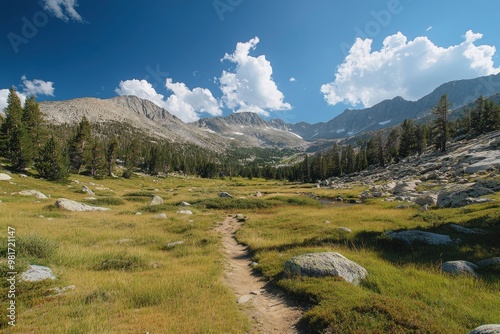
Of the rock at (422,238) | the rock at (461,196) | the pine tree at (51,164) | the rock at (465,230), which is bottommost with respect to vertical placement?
the rock at (422,238)

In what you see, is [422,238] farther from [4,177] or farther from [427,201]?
[4,177]

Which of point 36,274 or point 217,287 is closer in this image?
point 36,274

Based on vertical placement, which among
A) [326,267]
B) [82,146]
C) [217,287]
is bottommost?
[217,287]

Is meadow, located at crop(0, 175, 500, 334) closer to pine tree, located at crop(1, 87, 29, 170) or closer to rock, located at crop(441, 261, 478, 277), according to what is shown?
rock, located at crop(441, 261, 478, 277)

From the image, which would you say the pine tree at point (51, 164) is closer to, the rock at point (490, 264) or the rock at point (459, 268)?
the rock at point (459, 268)

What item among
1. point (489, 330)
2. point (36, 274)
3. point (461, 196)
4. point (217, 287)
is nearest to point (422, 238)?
point (489, 330)

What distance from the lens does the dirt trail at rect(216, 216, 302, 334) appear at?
684cm

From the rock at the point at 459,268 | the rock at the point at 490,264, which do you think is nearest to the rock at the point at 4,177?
the rock at the point at 459,268

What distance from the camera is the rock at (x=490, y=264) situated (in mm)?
8931

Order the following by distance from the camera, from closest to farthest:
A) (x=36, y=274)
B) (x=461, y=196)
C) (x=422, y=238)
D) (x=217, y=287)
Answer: (x=36, y=274), (x=217, y=287), (x=422, y=238), (x=461, y=196)

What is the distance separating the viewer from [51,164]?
47812 millimetres

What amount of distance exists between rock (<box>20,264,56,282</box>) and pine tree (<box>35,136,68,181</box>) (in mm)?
50414

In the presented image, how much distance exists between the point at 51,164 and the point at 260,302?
187 feet

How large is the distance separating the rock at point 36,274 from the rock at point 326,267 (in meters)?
9.05
